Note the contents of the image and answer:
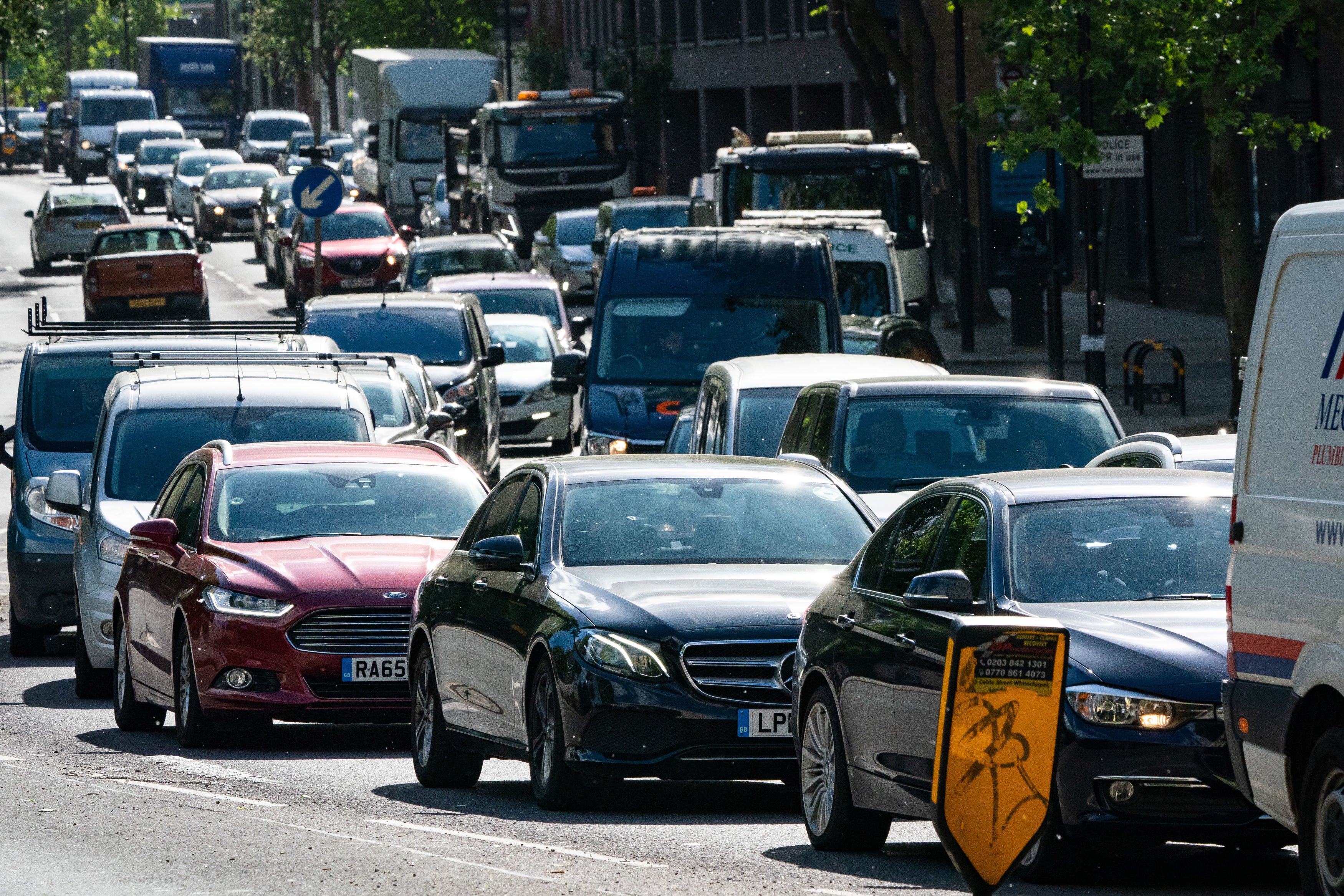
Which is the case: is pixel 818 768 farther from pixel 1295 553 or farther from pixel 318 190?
pixel 318 190

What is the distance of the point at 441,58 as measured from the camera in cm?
5528

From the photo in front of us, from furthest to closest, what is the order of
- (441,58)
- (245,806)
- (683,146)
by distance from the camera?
(683,146), (441,58), (245,806)

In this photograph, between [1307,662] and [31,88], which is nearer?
[1307,662]

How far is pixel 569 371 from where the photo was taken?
20.8 meters

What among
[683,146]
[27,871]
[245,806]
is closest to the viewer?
[27,871]

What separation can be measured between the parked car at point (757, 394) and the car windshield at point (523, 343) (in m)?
11.3

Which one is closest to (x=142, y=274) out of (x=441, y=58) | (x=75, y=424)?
(x=441, y=58)

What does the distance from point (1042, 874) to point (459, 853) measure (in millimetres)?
2073

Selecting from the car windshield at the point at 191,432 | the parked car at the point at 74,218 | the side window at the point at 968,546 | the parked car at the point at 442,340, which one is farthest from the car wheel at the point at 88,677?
the parked car at the point at 74,218

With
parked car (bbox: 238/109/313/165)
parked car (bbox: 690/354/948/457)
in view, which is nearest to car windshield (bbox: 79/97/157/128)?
parked car (bbox: 238/109/313/165)

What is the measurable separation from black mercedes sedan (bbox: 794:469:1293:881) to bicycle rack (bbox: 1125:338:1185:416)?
18.9m

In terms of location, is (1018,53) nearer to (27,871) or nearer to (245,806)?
(245,806)

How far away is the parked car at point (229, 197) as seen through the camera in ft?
197

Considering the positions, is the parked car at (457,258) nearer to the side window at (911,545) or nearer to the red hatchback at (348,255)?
the red hatchback at (348,255)
